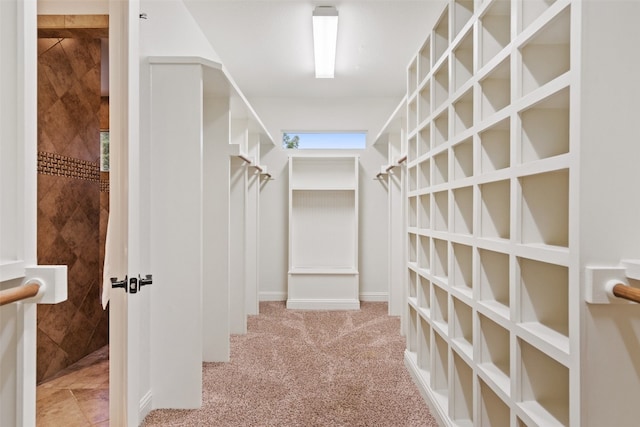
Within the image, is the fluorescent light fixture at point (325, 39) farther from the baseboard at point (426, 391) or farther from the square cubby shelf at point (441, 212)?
the baseboard at point (426, 391)

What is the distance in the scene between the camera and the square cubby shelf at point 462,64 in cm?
198

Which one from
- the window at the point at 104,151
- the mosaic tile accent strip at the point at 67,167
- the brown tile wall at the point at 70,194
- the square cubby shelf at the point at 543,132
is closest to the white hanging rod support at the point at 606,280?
the square cubby shelf at the point at 543,132

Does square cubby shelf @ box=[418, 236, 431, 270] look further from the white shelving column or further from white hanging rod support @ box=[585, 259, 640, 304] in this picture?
white hanging rod support @ box=[585, 259, 640, 304]

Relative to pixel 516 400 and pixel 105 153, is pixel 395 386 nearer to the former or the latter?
pixel 516 400

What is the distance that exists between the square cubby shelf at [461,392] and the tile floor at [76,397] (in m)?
1.90

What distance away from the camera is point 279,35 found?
3543mm

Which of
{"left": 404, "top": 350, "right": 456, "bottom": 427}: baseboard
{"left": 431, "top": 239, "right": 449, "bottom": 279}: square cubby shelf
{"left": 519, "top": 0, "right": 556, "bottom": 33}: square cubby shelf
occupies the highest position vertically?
{"left": 519, "top": 0, "right": 556, "bottom": 33}: square cubby shelf

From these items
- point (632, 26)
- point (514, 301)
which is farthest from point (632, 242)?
point (632, 26)

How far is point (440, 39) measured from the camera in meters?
2.43

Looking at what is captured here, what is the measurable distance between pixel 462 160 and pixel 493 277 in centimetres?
67

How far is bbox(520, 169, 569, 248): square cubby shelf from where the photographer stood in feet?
4.39

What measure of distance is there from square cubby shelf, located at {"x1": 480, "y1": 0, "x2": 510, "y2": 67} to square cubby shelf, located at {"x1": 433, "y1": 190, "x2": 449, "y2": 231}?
2.86ft

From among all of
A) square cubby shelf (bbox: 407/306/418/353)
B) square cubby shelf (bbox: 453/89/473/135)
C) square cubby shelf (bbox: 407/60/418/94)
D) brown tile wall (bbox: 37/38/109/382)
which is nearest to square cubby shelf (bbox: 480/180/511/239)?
square cubby shelf (bbox: 453/89/473/135)

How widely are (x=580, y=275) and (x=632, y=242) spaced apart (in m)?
0.17
